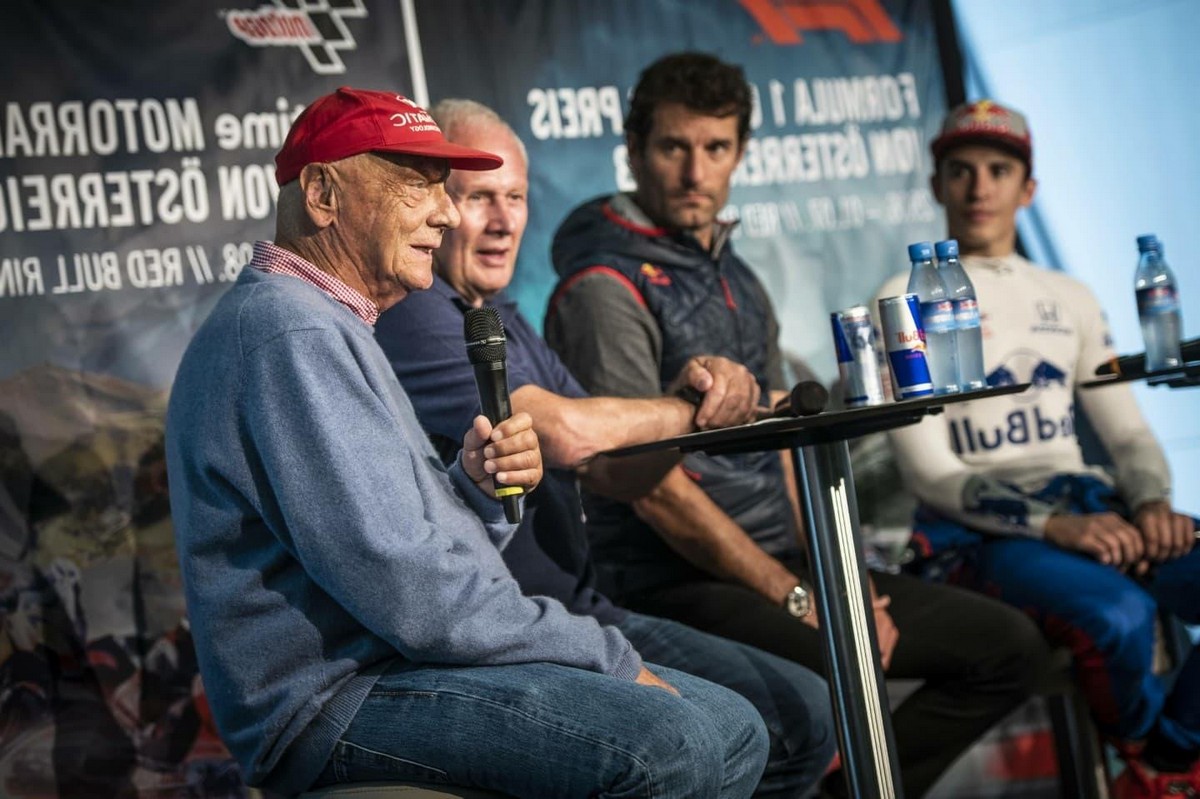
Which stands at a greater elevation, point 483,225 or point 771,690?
point 483,225

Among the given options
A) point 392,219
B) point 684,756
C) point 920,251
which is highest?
point 392,219

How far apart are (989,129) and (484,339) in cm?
224

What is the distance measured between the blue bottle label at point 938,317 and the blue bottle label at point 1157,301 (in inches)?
25.7

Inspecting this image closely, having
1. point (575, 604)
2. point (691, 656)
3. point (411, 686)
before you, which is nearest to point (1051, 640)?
point (691, 656)

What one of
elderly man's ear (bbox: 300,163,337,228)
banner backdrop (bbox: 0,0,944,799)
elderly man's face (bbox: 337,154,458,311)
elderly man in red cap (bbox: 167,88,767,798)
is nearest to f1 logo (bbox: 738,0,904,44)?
banner backdrop (bbox: 0,0,944,799)

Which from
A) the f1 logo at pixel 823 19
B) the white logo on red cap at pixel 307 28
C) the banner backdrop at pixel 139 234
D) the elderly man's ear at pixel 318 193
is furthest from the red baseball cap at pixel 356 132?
the f1 logo at pixel 823 19

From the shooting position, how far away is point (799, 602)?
2939mm

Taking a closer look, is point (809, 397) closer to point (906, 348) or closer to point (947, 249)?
point (906, 348)

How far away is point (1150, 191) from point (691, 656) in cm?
273

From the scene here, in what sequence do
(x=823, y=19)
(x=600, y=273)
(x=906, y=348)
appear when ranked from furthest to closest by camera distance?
1. (x=823, y=19)
2. (x=600, y=273)
3. (x=906, y=348)

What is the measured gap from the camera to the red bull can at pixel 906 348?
2354 millimetres

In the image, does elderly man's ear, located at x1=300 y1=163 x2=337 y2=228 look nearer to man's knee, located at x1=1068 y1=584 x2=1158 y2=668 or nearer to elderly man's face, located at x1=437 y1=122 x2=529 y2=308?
elderly man's face, located at x1=437 y1=122 x2=529 y2=308

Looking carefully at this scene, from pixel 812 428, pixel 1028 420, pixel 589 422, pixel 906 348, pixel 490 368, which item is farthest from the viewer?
pixel 1028 420

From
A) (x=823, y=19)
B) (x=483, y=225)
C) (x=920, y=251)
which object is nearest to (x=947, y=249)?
(x=920, y=251)
